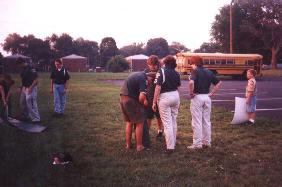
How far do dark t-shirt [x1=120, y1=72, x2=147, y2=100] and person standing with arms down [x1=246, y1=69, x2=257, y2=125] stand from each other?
4063 mm

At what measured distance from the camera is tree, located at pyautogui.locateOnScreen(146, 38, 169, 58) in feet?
372

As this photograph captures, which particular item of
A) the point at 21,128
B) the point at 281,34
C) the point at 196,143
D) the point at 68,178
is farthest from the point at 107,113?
the point at 281,34

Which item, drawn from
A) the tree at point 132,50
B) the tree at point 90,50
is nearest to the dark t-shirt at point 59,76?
the tree at point 90,50

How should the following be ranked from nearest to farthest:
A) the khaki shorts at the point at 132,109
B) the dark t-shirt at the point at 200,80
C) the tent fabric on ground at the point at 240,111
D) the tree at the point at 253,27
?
the khaki shorts at the point at 132,109 < the dark t-shirt at the point at 200,80 < the tent fabric on ground at the point at 240,111 < the tree at the point at 253,27

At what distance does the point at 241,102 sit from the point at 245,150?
3.08m

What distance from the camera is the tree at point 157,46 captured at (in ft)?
372

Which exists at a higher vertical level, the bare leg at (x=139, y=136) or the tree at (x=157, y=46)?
the tree at (x=157, y=46)

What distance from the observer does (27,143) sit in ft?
27.5

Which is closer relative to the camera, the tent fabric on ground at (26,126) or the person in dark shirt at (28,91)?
the tent fabric on ground at (26,126)

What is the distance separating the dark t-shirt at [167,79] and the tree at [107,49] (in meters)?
89.9

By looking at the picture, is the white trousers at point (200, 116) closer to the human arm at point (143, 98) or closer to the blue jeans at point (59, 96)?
the human arm at point (143, 98)

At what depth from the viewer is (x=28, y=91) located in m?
11.0

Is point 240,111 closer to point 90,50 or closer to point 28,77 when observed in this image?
point 28,77

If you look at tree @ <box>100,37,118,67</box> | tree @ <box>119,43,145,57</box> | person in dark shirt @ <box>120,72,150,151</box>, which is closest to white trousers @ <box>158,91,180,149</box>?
person in dark shirt @ <box>120,72,150,151</box>
